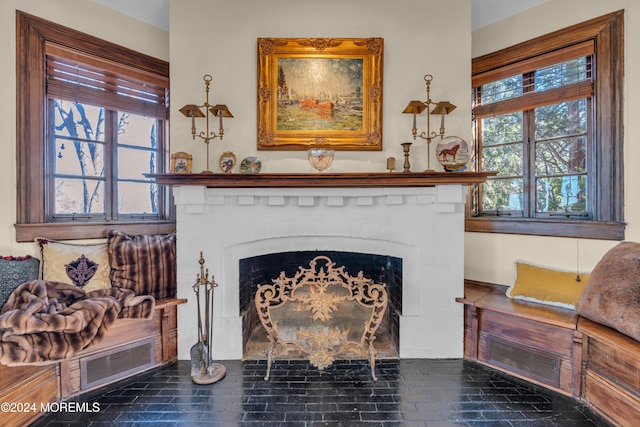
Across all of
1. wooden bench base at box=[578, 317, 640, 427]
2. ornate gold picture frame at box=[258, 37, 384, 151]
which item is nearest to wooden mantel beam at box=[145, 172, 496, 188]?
ornate gold picture frame at box=[258, 37, 384, 151]

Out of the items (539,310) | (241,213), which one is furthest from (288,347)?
(539,310)

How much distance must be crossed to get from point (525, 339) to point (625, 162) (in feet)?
4.83

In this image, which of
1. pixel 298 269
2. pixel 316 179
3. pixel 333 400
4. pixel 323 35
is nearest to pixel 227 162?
pixel 316 179

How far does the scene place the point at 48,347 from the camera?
1.78 meters

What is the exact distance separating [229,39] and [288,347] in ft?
8.04

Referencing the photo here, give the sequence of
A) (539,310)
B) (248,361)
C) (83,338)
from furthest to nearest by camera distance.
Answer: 1. (248,361)
2. (539,310)
3. (83,338)

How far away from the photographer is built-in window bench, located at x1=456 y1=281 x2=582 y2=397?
6.48 feet

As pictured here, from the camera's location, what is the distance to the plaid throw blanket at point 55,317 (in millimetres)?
1710

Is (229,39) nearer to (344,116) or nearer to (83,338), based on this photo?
(344,116)

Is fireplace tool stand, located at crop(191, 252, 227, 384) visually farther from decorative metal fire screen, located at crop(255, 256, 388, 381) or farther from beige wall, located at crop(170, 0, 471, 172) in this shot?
beige wall, located at crop(170, 0, 471, 172)

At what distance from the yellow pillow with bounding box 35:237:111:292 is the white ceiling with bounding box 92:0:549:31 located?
1997 mm

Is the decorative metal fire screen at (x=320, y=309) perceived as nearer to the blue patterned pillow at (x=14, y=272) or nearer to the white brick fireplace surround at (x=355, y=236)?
the white brick fireplace surround at (x=355, y=236)

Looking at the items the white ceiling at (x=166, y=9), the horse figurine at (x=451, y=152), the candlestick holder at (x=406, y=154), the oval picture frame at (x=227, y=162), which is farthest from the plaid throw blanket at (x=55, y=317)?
the horse figurine at (x=451, y=152)

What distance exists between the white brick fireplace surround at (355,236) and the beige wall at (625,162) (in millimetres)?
555
